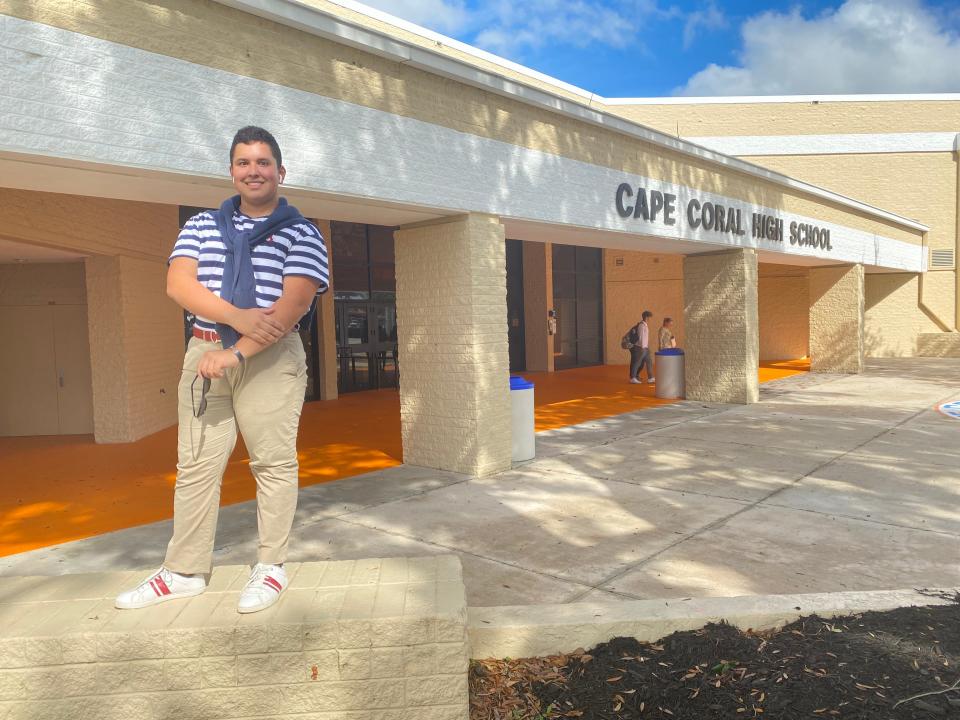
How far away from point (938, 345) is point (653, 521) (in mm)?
21716

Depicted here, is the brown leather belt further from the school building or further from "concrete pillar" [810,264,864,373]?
"concrete pillar" [810,264,864,373]

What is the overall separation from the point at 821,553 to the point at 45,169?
18.8ft

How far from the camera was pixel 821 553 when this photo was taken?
15.6 feet

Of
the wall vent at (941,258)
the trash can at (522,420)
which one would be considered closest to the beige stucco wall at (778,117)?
the wall vent at (941,258)

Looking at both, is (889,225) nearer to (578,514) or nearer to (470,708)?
(578,514)

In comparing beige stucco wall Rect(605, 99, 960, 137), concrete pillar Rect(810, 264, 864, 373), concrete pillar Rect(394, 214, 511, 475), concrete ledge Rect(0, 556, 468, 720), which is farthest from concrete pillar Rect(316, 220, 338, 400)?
beige stucco wall Rect(605, 99, 960, 137)

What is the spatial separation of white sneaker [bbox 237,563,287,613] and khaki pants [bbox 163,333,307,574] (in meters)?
0.05

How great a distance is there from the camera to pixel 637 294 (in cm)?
2195

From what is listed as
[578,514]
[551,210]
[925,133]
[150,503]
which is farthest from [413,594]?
[925,133]

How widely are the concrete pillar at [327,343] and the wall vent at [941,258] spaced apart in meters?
19.9

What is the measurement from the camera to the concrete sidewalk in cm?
441

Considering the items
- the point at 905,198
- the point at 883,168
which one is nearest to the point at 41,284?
the point at 883,168

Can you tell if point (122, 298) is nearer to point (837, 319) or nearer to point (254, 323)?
point (254, 323)

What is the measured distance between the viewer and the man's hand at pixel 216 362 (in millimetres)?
2623
